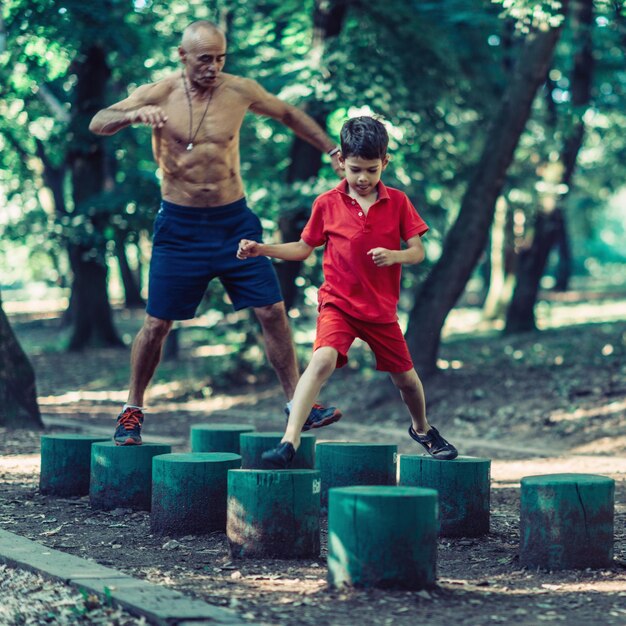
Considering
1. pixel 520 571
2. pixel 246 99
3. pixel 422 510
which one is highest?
pixel 246 99

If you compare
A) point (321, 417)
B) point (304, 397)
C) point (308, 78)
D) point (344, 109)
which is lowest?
point (321, 417)

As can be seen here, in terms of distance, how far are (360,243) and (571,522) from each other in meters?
1.73

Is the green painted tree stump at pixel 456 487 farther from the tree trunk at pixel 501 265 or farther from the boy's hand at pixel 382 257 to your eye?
the tree trunk at pixel 501 265

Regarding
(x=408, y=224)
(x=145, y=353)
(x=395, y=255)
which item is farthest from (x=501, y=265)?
(x=395, y=255)

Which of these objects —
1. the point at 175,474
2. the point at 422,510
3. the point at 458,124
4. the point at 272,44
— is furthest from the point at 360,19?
the point at 422,510

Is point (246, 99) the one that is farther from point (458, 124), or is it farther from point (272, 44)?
point (458, 124)

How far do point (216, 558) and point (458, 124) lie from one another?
47.4 feet

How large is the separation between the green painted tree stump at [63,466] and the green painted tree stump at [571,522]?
320 cm

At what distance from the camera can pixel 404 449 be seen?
10.9 m

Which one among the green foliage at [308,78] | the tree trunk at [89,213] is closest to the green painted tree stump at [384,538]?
the green foliage at [308,78]

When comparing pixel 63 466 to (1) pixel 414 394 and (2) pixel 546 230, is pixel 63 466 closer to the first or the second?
(1) pixel 414 394

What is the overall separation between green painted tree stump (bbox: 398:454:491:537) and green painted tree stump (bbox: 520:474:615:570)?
0.88m

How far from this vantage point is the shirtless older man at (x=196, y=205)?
259 inches

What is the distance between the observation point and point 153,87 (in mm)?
6633
